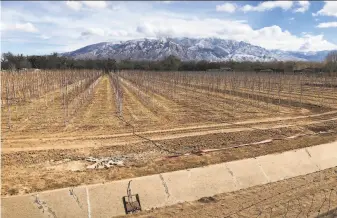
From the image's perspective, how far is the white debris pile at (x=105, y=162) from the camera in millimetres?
10703

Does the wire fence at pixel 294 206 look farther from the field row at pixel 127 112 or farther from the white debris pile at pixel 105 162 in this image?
the field row at pixel 127 112

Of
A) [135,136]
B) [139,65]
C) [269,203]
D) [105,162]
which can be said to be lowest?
[269,203]

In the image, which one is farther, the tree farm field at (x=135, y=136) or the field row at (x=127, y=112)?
the field row at (x=127, y=112)

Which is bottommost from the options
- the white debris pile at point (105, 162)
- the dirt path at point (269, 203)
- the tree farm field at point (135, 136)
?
the dirt path at point (269, 203)

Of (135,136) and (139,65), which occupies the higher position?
(139,65)

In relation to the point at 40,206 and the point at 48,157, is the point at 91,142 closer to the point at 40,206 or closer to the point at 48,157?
the point at 48,157

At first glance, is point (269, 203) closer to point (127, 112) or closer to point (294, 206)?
point (294, 206)

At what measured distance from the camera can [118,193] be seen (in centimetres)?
908

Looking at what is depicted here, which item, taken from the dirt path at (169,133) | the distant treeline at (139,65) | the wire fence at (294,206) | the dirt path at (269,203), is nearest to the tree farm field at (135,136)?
the dirt path at (169,133)

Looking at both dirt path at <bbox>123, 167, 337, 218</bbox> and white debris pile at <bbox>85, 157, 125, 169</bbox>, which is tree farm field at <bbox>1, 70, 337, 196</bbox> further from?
dirt path at <bbox>123, 167, 337, 218</bbox>

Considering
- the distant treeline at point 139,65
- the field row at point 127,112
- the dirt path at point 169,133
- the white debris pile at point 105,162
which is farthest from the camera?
the distant treeline at point 139,65

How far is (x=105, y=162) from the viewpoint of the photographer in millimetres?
11039

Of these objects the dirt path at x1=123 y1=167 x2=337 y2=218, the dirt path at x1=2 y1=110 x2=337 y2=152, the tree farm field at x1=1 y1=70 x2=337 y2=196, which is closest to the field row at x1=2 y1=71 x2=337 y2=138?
the tree farm field at x1=1 y1=70 x2=337 y2=196

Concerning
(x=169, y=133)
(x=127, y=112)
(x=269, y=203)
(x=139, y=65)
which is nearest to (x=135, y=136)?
(x=169, y=133)
